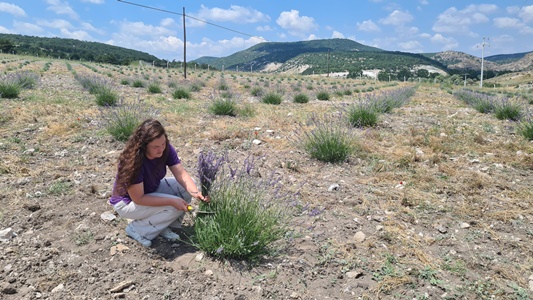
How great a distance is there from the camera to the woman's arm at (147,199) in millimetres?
2572

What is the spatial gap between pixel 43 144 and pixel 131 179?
12.6ft

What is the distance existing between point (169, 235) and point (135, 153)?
754 millimetres

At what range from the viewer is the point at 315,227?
3182 millimetres

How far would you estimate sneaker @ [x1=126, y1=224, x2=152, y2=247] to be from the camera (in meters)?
2.70

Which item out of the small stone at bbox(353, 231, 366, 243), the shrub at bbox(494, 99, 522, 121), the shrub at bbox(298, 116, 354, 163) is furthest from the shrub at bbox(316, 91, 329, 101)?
the small stone at bbox(353, 231, 366, 243)

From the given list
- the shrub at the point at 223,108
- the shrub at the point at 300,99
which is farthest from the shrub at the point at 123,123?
the shrub at the point at 300,99

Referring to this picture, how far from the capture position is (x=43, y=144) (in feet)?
17.8

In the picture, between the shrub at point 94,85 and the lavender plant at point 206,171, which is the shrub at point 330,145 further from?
the shrub at point 94,85

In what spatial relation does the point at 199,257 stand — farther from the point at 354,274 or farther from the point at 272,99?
the point at 272,99

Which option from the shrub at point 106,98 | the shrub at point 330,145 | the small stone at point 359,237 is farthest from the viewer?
the shrub at point 106,98

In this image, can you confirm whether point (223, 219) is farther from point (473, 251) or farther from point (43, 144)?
point (43, 144)

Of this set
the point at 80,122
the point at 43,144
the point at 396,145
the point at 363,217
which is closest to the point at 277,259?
the point at 363,217

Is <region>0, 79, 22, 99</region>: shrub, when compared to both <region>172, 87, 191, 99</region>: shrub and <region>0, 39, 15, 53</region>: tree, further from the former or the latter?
<region>0, 39, 15, 53</region>: tree

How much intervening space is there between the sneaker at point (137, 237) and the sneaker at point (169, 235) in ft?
0.47
